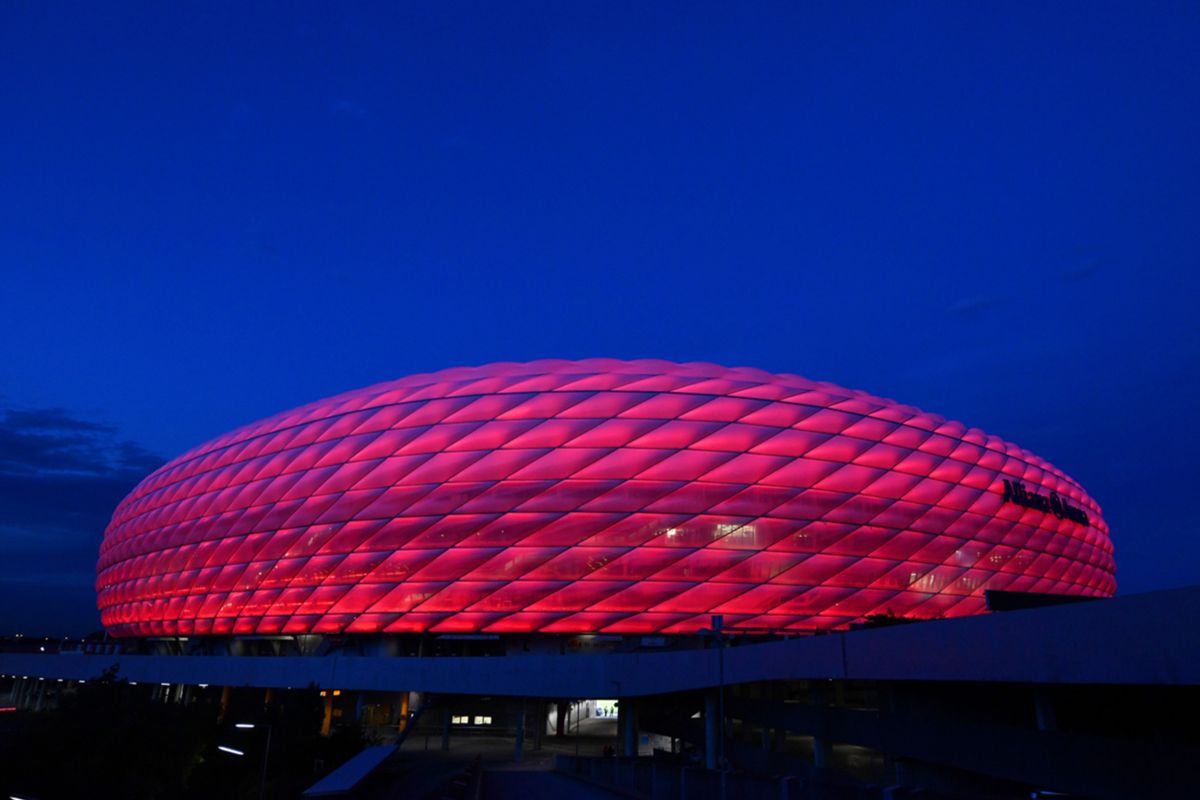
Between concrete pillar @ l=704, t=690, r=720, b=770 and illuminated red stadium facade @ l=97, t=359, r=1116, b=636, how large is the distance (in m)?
8.49

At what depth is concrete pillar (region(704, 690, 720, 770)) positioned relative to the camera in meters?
27.7

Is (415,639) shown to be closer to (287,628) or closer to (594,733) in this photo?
(287,628)

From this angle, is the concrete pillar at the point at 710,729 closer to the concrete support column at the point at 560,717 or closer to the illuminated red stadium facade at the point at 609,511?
the illuminated red stadium facade at the point at 609,511

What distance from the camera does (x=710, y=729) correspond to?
28094 millimetres

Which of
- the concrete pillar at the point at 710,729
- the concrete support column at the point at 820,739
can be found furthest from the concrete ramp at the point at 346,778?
the concrete support column at the point at 820,739

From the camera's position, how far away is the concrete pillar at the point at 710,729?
90.8 ft

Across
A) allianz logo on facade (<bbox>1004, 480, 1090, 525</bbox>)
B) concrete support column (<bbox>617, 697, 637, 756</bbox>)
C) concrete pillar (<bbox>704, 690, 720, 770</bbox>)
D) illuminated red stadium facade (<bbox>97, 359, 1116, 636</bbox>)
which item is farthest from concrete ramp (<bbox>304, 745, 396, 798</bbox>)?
allianz logo on facade (<bbox>1004, 480, 1090, 525</bbox>)

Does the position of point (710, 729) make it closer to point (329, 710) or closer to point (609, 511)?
point (609, 511)

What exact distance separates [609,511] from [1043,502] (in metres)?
28.1

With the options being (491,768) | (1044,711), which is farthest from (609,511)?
(1044,711)

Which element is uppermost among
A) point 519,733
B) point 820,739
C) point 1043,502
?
point 1043,502

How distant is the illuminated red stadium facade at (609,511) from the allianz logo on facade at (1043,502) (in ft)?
1.16

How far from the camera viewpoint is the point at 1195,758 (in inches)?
509

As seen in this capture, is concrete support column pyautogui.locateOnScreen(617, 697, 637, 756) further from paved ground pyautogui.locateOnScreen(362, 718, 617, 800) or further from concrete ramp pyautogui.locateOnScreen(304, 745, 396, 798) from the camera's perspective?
concrete ramp pyautogui.locateOnScreen(304, 745, 396, 798)
